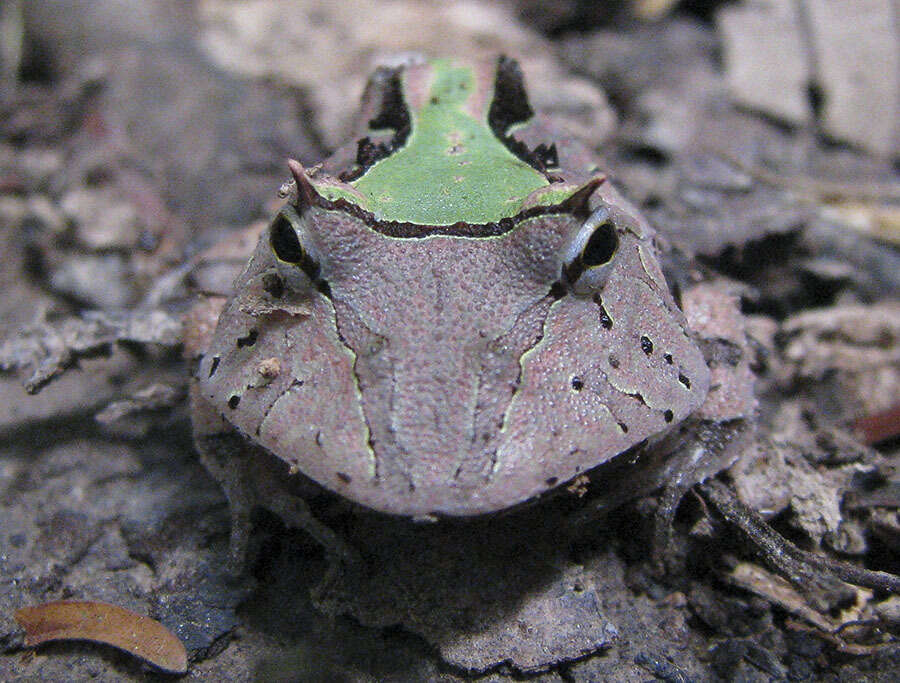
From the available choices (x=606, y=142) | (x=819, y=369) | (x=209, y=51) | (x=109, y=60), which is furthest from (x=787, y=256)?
(x=109, y=60)

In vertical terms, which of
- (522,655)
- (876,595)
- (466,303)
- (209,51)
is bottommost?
(522,655)

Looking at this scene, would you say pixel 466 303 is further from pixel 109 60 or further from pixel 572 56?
pixel 109 60

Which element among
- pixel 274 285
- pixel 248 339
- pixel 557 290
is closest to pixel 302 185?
pixel 274 285

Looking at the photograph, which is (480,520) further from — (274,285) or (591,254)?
(274,285)

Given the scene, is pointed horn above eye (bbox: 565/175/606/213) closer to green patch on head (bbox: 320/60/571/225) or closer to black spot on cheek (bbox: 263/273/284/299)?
green patch on head (bbox: 320/60/571/225)

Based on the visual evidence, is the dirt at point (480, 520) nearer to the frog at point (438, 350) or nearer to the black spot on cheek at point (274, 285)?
the frog at point (438, 350)

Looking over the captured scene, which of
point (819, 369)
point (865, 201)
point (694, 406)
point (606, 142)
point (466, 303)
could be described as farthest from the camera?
point (606, 142)
